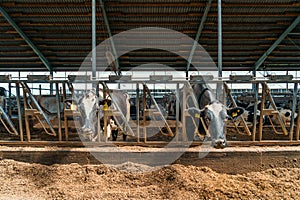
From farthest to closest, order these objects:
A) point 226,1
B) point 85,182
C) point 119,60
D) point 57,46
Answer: point 119,60 → point 57,46 → point 226,1 → point 85,182

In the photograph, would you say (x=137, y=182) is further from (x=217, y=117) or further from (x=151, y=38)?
(x=151, y=38)

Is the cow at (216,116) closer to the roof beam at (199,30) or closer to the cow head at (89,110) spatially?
the cow head at (89,110)

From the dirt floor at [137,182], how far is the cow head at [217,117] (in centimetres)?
67

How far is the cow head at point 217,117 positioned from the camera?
523 centimetres

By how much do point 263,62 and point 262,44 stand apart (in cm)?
191

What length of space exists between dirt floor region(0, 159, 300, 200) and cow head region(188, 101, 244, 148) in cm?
67

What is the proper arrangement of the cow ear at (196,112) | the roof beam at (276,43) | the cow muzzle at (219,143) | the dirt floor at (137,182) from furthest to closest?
the roof beam at (276,43) < the cow ear at (196,112) < the cow muzzle at (219,143) < the dirt floor at (137,182)

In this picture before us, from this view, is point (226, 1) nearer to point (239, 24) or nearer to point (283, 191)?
point (239, 24)

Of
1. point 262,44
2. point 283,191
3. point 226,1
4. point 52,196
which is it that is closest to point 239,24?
point 226,1

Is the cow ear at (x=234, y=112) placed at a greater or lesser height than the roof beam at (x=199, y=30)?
lesser

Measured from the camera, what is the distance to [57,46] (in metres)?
11.1

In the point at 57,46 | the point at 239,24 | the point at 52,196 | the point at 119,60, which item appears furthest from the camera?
the point at 119,60

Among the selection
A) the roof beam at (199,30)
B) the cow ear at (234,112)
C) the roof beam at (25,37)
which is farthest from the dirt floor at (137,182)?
the roof beam at (25,37)

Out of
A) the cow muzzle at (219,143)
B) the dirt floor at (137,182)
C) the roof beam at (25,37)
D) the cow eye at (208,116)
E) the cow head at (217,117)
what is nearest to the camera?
the dirt floor at (137,182)
